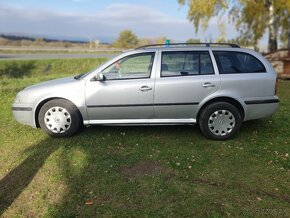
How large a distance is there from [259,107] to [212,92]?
88 centimetres

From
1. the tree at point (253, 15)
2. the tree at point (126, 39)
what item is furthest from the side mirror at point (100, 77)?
the tree at point (126, 39)

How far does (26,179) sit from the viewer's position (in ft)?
16.0

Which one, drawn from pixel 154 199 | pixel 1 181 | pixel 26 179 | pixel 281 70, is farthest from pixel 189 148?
pixel 281 70

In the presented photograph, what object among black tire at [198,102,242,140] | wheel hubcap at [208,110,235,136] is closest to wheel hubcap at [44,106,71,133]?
black tire at [198,102,242,140]

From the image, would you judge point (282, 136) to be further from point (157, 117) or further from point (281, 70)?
point (281, 70)

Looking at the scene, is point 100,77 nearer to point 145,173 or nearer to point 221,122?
point 145,173

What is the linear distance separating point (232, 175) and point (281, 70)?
1117 centimetres

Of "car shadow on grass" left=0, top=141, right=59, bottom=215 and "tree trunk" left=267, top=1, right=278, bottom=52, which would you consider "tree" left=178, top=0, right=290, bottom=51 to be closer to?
"tree trunk" left=267, top=1, right=278, bottom=52

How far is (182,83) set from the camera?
5777 mm

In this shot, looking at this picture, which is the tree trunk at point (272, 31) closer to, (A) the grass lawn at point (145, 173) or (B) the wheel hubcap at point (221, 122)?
(A) the grass lawn at point (145, 173)

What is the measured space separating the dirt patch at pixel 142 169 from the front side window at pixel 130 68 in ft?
5.08

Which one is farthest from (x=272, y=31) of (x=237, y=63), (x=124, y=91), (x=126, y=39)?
(x=126, y=39)

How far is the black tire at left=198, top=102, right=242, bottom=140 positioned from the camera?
19.3 feet

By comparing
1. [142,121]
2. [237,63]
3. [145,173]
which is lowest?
[145,173]
